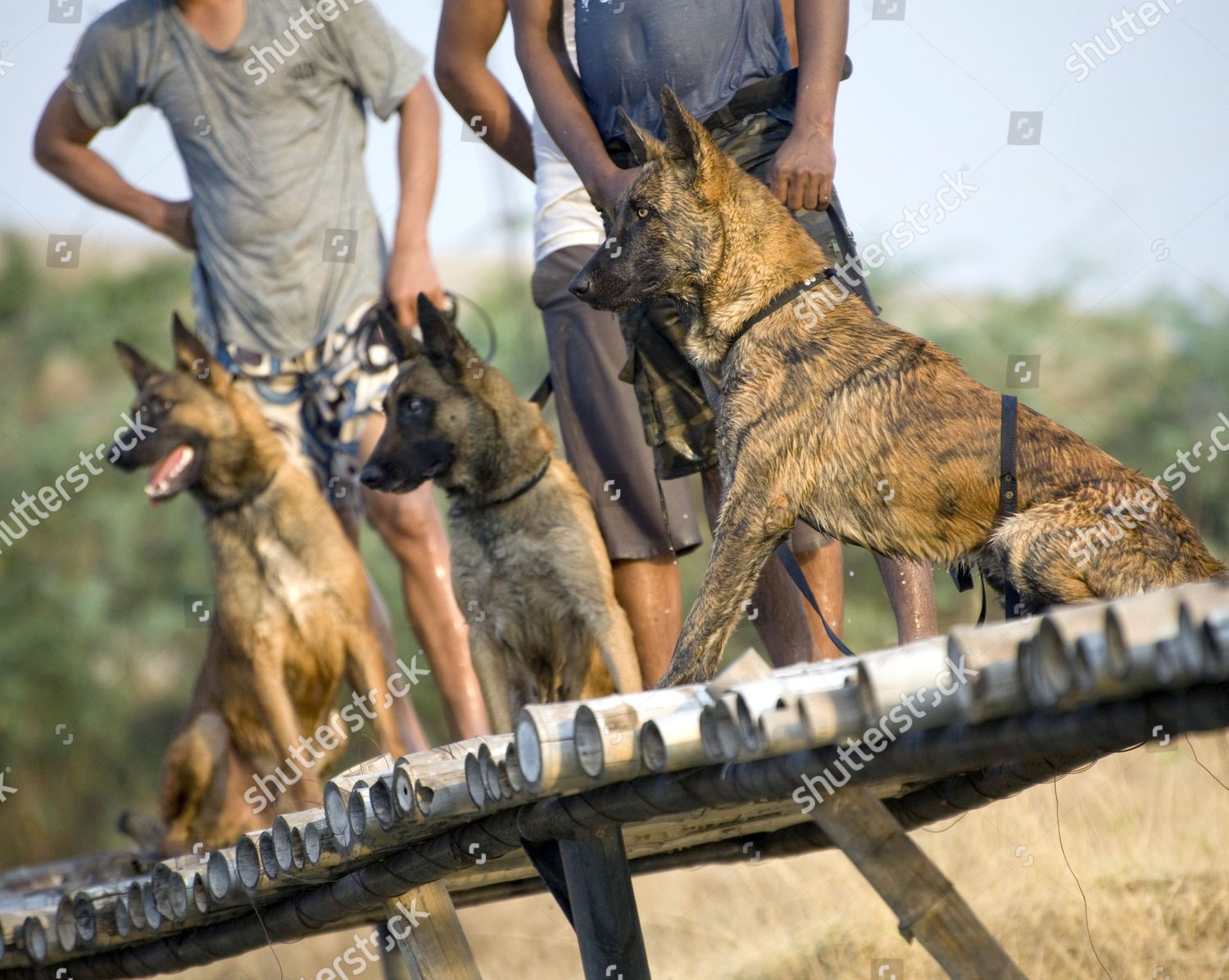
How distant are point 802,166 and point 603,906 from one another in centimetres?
201

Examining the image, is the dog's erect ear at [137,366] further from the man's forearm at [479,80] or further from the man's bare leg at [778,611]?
the man's bare leg at [778,611]

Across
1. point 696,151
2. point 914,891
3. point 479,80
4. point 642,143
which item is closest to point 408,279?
point 479,80

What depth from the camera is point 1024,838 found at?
7.76 m

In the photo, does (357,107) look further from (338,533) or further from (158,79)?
(338,533)

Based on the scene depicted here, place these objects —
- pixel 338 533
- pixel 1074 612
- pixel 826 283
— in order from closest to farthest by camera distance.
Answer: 1. pixel 1074 612
2. pixel 826 283
3. pixel 338 533

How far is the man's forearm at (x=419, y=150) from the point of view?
214 inches

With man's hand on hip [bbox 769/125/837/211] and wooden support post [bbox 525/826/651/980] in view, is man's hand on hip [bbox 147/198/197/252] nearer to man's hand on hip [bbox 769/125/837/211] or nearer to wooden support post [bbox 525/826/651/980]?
man's hand on hip [bbox 769/125/837/211]

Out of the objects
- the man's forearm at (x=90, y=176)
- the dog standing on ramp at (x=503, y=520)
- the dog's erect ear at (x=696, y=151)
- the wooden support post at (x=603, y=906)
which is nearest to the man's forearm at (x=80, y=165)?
the man's forearm at (x=90, y=176)

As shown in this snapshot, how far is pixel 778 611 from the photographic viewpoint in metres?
4.27

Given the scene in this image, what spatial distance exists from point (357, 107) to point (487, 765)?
3679mm

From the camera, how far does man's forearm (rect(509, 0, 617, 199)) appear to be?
12.6 feet

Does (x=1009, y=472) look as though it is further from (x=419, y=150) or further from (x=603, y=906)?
(x=419, y=150)

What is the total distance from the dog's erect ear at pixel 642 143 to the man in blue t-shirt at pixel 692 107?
0.30 feet

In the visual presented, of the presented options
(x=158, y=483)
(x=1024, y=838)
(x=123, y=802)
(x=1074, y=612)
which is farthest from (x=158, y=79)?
(x=123, y=802)
